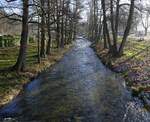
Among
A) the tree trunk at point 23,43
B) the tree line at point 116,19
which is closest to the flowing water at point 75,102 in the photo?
the tree trunk at point 23,43

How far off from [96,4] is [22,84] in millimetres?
53463

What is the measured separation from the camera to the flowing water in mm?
14898

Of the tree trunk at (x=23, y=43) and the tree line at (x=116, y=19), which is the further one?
the tree line at (x=116, y=19)

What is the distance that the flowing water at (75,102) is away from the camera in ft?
48.9

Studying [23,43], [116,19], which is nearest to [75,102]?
[23,43]

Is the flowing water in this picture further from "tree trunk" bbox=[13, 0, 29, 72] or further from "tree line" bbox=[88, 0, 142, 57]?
"tree line" bbox=[88, 0, 142, 57]

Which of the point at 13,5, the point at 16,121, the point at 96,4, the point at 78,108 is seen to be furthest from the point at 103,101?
the point at 96,4

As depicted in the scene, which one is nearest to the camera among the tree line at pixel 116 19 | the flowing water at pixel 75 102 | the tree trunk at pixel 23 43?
the flowing water at pixel 75 102

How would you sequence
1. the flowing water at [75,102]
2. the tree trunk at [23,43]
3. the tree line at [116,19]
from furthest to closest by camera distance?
the tree line at [116,19] → the tree trunk at [23,43] → the flowing water at [75,102]

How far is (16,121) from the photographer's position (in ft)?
47.7

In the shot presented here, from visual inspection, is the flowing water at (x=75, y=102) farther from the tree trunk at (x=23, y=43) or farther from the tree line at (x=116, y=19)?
the tree line at (x=116, y=19)

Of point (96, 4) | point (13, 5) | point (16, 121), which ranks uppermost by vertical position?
point (96, 4)

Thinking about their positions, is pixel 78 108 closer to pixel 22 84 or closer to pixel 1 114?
pixel 1 114

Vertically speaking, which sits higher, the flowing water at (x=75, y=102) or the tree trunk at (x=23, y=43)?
the tree trunk at (x=23, y=43)
